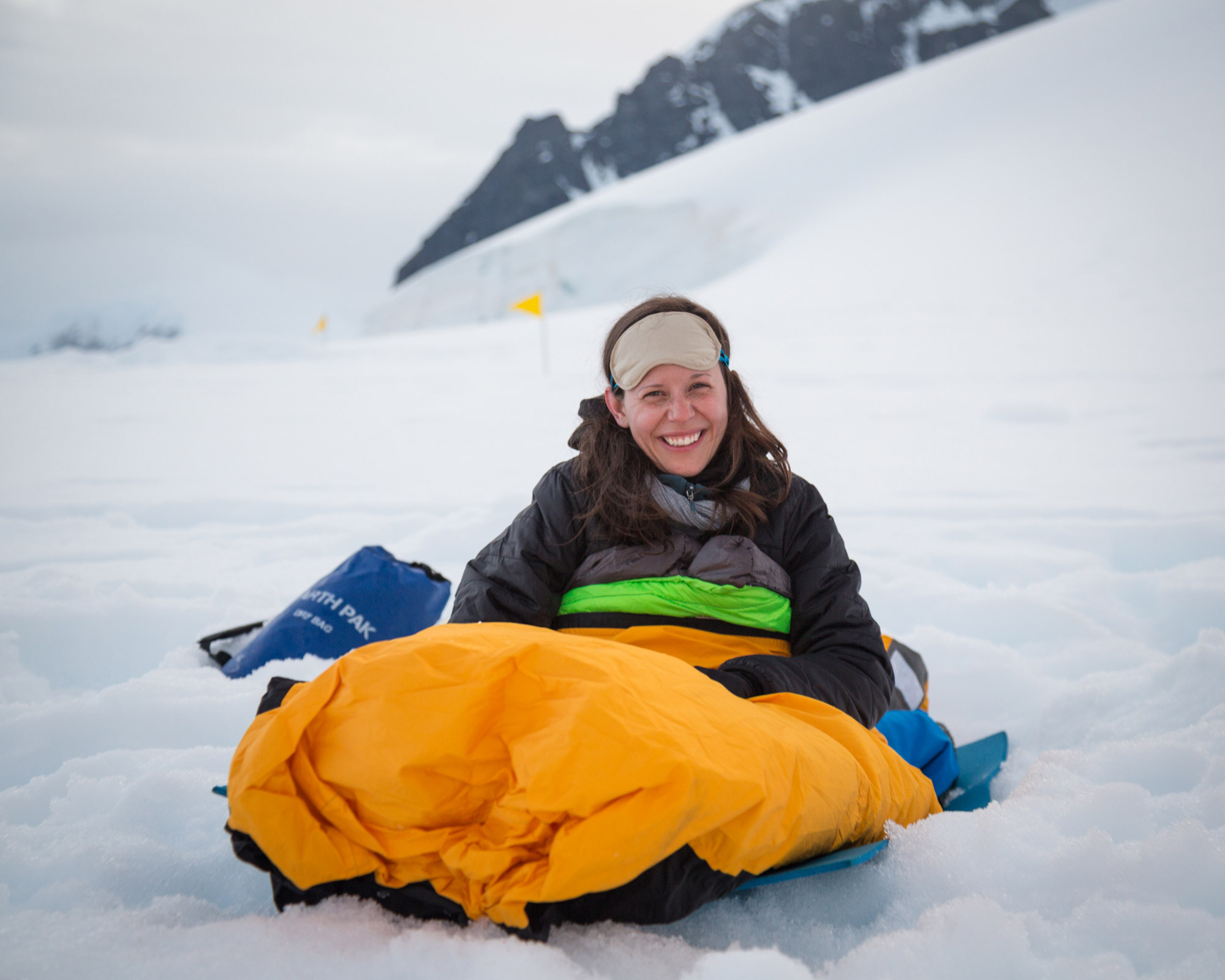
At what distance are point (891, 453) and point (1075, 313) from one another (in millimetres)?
4233

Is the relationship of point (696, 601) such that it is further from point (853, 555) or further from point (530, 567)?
point (853, 555)

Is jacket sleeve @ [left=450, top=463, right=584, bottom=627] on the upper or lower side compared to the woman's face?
lower

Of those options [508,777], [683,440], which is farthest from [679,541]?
[508,777]

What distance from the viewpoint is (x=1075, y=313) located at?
6926 mm

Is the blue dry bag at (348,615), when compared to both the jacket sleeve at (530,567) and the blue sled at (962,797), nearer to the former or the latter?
the jacket sleeve at (530,567)

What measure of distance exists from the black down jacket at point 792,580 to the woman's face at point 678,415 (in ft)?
0.56

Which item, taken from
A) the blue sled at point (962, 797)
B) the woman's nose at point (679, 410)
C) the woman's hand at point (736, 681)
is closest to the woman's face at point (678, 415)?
the woman's nose at point (679, 410)

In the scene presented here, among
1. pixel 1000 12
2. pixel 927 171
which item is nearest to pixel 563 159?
pixel 1000 12

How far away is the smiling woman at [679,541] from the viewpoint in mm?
1358

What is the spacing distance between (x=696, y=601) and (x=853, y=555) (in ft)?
4.85

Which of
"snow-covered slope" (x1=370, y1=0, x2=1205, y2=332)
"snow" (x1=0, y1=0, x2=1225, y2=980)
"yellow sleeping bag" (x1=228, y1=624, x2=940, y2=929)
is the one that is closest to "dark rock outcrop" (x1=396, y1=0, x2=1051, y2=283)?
"snow-covered slope" (x1=370, y1=0, x2=1205, y2=332)

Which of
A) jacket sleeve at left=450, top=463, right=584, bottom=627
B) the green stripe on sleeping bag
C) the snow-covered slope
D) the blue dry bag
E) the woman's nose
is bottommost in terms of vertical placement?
the blue dry bag

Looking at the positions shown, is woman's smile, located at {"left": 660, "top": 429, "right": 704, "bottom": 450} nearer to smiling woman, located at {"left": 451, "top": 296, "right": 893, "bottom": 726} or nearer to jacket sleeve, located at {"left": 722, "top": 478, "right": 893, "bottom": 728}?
smiling woman, located at {"left": 451, "top": 296, "right": 893, "bottom": 726}

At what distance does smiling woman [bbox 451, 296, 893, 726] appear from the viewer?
1358 mm
